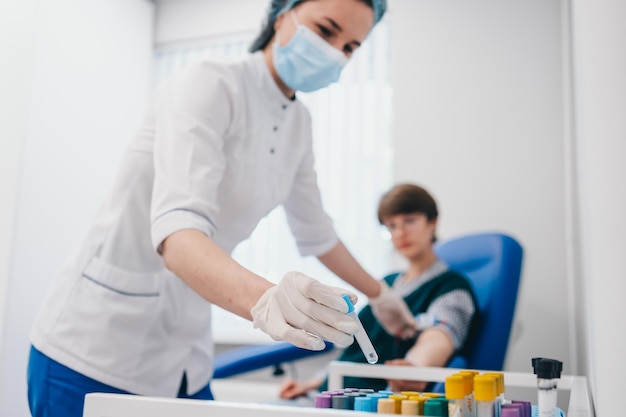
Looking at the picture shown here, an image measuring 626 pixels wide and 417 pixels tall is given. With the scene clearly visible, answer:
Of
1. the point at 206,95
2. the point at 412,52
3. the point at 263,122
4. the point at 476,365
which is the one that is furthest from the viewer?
the point at 412,52

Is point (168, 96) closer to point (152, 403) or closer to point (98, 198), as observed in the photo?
point (152, 403)

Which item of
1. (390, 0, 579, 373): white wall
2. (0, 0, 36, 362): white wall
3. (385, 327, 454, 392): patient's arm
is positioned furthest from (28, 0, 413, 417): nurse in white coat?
(390, 0, 579, 373): white wall

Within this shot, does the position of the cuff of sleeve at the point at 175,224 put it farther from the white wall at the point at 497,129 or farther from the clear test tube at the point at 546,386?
the white wall at the point at 497,129

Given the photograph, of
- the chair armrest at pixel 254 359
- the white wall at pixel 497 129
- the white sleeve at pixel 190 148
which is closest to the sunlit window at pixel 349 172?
the white wall at pixel 497 129

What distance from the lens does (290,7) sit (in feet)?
4.04

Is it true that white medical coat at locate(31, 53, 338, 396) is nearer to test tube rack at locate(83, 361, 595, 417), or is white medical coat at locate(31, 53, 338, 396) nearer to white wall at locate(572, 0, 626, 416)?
test tube rack at locate(83, 361, 595, 417)

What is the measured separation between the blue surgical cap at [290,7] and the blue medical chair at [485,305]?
950mm

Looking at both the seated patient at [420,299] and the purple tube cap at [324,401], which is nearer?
the purple tube cap at [324,401]

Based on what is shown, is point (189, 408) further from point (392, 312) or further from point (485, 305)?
point (485, 305)

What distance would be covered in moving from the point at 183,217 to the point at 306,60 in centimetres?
48

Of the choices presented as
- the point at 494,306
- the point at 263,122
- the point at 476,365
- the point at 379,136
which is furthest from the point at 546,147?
the point at 263,122

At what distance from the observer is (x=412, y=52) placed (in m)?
2.84

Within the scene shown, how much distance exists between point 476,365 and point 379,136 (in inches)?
55.4

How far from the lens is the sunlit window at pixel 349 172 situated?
2.82m
